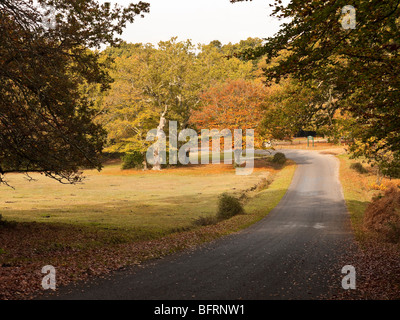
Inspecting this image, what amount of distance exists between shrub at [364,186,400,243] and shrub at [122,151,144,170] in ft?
142

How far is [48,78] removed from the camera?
1272 cm

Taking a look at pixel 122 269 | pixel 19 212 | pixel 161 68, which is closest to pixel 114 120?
pixel 161 68

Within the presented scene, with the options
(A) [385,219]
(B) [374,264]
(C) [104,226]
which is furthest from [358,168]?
(B) [374,264]

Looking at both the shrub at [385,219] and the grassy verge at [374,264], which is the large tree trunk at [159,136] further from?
Result: the shrub at [385,219]

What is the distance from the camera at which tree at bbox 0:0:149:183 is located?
1155 cm

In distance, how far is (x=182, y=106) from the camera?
59375mm

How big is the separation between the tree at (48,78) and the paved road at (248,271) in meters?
5.41

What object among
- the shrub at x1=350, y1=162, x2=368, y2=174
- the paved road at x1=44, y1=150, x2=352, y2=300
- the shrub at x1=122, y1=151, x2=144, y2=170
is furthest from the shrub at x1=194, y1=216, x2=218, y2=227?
the shrub at x1=122, y1=151, x2=144, y2=170

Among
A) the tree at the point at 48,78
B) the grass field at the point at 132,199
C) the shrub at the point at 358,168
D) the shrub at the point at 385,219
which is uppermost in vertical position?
the tree at the point at 48,78

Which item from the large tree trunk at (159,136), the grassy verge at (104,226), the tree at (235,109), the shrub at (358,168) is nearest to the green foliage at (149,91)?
the large tree trunk at (159,136)

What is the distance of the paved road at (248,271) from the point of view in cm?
789

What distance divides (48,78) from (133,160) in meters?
46.8

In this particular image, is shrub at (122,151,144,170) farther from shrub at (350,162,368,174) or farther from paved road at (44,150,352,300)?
paved road at (44,150,352,300)

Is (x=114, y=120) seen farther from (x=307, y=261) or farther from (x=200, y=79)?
(x=307, y=261)
